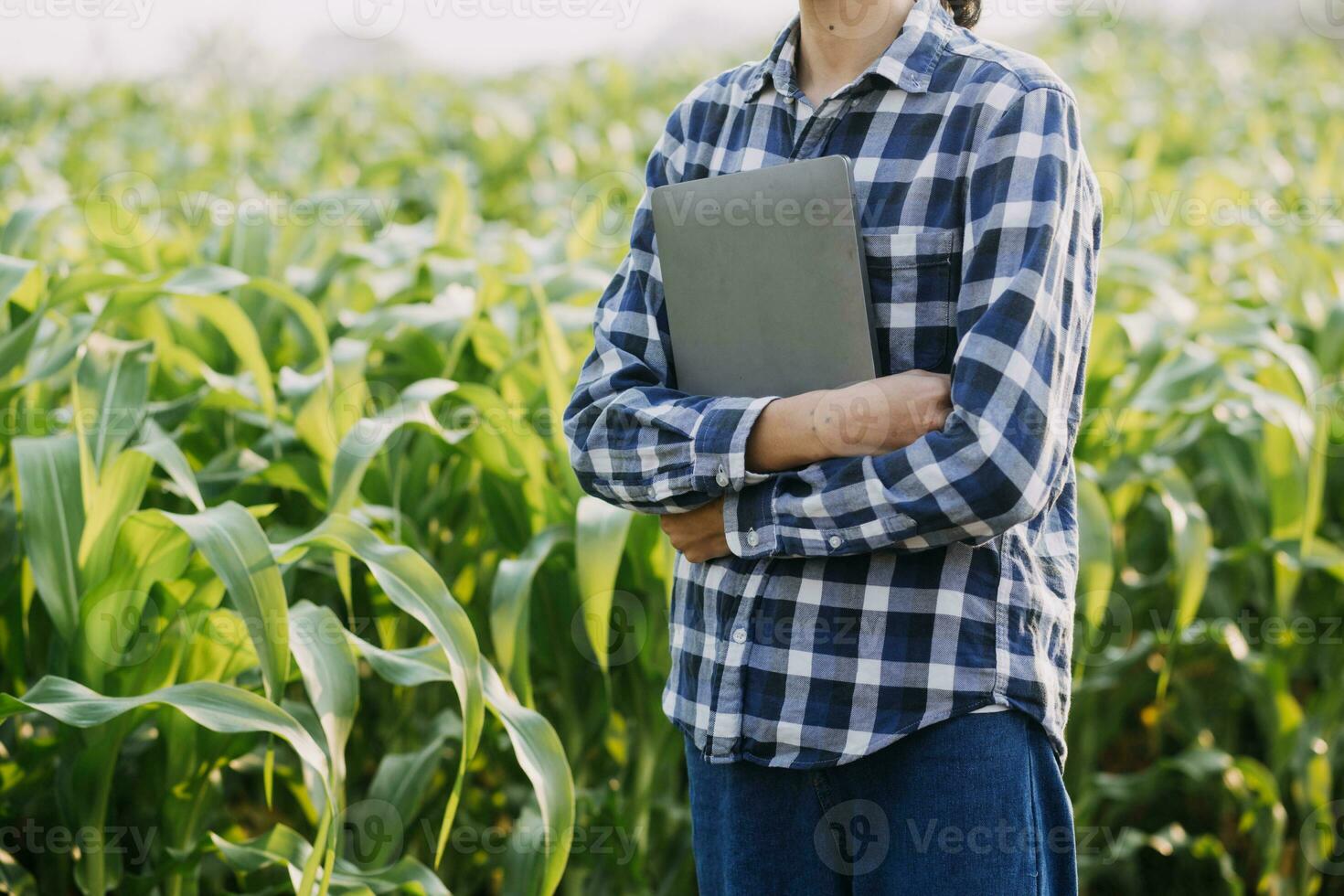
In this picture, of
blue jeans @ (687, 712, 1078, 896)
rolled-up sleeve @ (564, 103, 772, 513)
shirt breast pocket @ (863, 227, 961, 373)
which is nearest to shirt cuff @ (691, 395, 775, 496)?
rolled-up sleeve @ (564, 103, 772, 513)

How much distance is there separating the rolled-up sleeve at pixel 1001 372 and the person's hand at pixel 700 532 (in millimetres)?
91

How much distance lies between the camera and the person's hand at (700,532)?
3.40 feet

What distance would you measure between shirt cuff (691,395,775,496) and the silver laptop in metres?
0.05

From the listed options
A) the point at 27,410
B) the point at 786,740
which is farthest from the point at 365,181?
the point at 786,740

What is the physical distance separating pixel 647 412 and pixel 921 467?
0.81 ft

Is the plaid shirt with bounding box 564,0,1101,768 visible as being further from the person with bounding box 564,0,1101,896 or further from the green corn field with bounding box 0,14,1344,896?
the green corn field with bounding box 0,14,1344,896

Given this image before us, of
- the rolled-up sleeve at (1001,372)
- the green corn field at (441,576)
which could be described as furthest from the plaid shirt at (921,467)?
the green corn field at (441,576)

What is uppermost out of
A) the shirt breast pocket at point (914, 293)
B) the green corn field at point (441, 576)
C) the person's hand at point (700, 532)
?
the shirt breast pocket at point (914, 293)

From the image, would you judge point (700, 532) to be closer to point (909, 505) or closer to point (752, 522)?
point (752, 522)

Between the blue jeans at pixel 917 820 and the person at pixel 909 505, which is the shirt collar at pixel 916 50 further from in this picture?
the blue jeans at pixel 917 820

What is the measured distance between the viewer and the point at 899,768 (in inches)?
38.3

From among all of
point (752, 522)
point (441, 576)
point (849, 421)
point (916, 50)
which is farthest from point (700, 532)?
point (441, 576)

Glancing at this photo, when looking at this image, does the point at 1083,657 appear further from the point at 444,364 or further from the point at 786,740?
the point at 444,364

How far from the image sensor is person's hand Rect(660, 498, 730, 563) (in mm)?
1037
